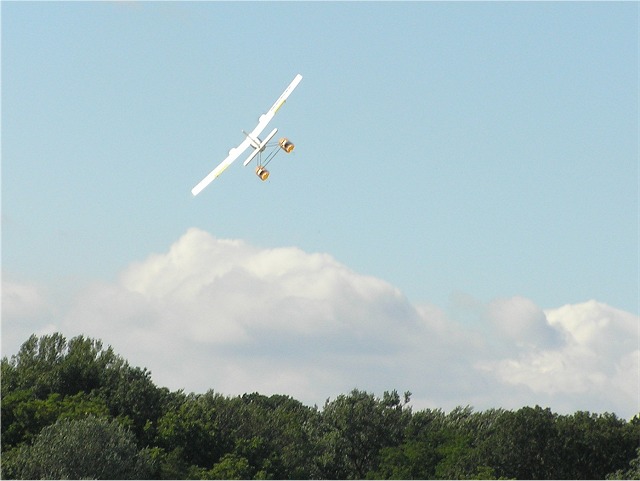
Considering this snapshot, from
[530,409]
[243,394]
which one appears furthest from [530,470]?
[243,394]

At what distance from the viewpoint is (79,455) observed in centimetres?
6962

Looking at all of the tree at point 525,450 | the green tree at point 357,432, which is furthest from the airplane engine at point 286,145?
the green tree at point 357,432

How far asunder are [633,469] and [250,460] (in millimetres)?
27466

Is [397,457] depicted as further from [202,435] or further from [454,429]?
[202,435]

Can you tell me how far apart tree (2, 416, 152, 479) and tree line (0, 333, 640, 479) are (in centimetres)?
8

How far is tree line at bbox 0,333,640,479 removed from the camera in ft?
236

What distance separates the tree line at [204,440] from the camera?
236 ft

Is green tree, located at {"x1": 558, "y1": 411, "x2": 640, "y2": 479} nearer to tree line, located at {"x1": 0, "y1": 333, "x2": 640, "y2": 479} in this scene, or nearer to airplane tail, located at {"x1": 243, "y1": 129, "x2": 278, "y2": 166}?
tree line, located at {"x1": 0, "y1": 333, "x2": 640, "y2": 479}

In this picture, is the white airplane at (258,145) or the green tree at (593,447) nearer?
the white airplane at (258,145)

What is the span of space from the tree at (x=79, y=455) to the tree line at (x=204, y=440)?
79mm

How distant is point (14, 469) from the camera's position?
227 feet

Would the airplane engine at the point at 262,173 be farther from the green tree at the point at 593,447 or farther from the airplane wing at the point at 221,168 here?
the green tree at the point at 593,447

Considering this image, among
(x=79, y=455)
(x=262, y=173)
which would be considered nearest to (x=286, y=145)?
(x=262, y=173)

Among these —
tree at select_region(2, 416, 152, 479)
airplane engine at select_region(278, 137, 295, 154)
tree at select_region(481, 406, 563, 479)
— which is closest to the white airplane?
airplane engine at select_region(278, 137, 295, 154)
